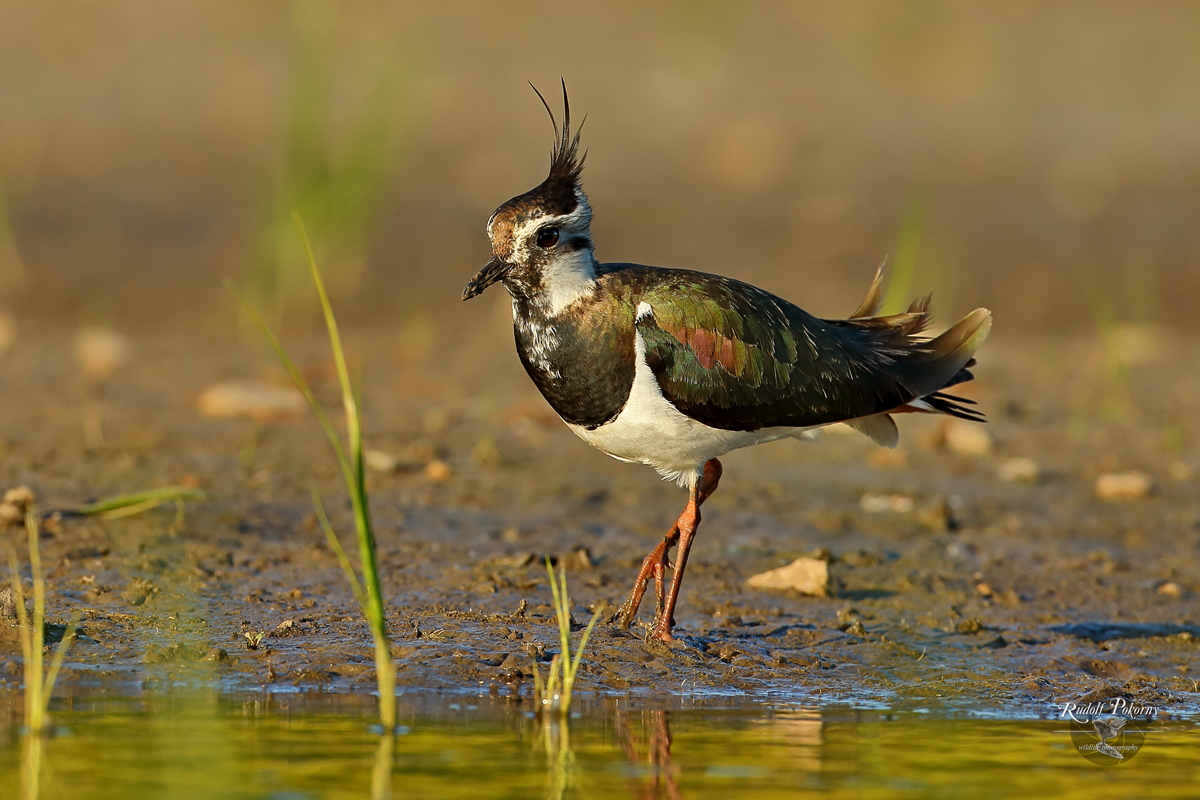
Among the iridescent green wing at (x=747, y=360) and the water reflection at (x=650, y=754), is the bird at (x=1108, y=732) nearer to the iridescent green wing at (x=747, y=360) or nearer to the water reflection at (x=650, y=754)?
the water reflection at (x=650, y=754)

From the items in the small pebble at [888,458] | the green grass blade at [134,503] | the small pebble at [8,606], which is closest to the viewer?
the small pebble at [8,606]

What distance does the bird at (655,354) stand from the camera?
559cm

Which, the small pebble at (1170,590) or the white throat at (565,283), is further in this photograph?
the small pebble at (1170,590)

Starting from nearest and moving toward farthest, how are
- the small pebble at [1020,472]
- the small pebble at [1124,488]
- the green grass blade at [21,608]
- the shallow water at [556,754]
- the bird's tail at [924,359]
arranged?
the shallow water at [556,754] → the green grass blade at [21,608] → the bird's tail at [924,359] → the small pebble at [1124,488] → the small pebble at [1020,472]

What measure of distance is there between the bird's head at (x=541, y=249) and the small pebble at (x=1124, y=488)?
11.9ft

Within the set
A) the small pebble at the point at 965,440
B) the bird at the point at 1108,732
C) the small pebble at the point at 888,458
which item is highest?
the small pebble at the point at 965,440

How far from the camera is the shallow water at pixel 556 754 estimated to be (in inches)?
162

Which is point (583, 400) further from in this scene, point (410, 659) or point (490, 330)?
point (490, 330)

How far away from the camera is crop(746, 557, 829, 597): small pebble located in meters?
6.58

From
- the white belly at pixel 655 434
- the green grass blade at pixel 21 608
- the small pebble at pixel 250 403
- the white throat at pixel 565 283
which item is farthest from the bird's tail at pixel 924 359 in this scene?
the small pebble at pixel 250 403

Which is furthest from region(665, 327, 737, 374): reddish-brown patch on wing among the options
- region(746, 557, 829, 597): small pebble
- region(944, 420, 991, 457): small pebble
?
region(944, 420, 991, 457): small pebble

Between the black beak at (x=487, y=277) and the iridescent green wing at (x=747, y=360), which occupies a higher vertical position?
the black beak at (x=487, y=277)

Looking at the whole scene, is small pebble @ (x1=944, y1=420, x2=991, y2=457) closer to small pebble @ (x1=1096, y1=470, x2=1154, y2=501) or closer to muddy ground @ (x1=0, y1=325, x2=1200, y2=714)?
muddy ground @ (x1=0, y1=325, x2=1200, y2=714)

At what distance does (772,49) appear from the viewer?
18.3 metres
